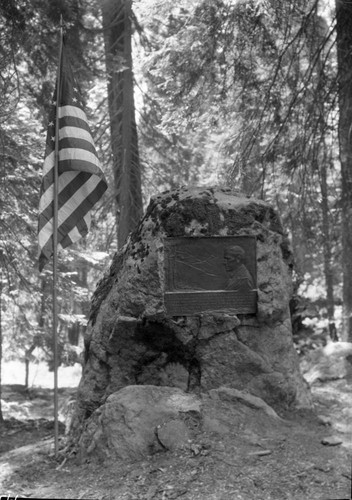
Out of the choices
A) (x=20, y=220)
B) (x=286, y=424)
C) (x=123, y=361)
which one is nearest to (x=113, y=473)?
(x=123, y=361)

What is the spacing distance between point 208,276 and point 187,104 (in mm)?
4736

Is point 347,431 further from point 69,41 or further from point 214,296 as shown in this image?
point 69,41

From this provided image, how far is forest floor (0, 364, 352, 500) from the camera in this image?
13.7ft

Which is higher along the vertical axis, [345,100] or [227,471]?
[345,100]

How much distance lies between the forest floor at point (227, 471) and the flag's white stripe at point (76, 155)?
302 cm

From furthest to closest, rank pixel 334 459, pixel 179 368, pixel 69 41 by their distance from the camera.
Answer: pixel 69 41, pixel 179 368, pixel 334 459

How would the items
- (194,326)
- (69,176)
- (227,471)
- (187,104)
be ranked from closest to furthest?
(227,471), (194,326), (69,176), (187,104)

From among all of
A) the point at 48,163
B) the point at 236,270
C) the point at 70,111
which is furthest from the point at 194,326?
the point at 70,111

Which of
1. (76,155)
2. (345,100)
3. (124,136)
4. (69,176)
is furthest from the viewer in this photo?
(124,136)

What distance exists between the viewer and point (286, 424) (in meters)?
5.26

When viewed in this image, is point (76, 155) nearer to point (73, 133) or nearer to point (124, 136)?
point (73, 133)

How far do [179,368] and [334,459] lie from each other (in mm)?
1755

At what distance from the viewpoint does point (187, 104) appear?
953 cm

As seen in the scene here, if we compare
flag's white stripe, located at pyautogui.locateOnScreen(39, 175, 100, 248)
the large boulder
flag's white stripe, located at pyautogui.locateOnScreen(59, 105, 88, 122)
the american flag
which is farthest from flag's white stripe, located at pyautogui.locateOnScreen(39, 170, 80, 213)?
the large boulder
